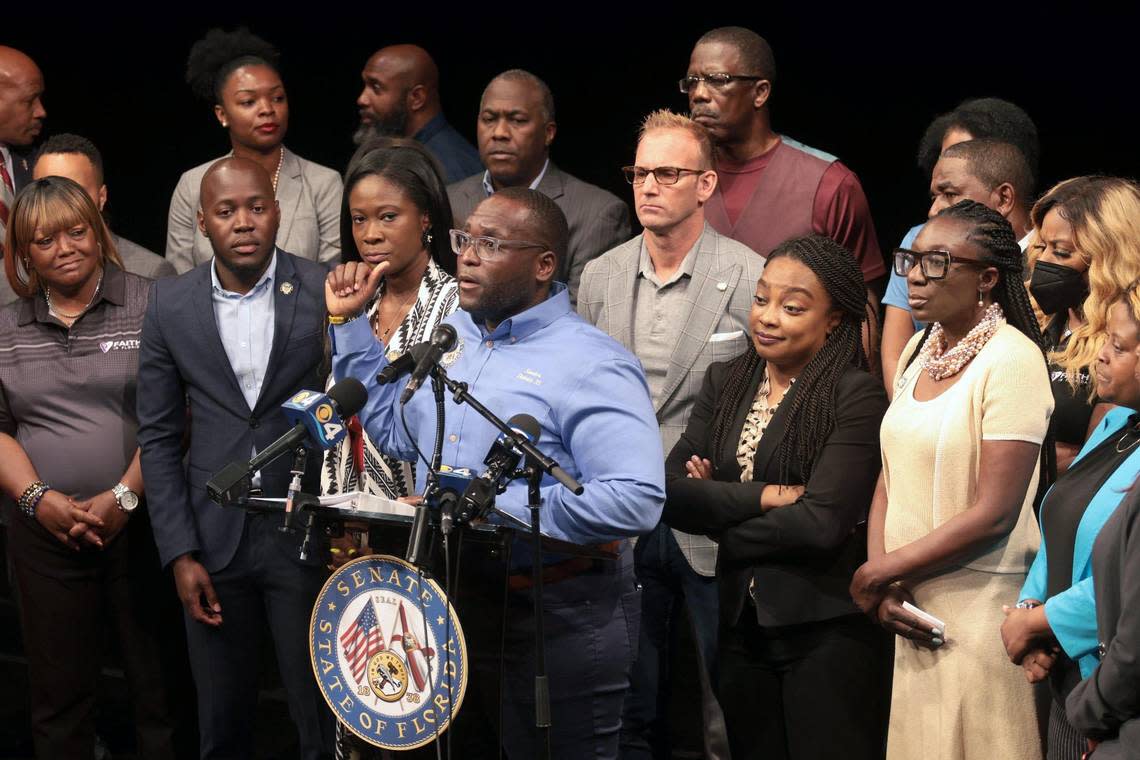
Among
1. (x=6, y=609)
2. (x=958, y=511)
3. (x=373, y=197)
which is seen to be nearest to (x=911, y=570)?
(x=958, y=511)

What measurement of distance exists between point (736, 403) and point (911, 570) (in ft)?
2.31

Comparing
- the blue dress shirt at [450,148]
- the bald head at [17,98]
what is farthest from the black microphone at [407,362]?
the bald head at [17,98]

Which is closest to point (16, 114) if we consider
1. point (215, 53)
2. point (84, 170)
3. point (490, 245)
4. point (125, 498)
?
point (84, 170)

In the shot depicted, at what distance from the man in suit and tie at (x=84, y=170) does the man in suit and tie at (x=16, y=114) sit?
0.78 feet

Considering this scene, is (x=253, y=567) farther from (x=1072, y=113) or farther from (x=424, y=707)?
(x=1072, y=113)

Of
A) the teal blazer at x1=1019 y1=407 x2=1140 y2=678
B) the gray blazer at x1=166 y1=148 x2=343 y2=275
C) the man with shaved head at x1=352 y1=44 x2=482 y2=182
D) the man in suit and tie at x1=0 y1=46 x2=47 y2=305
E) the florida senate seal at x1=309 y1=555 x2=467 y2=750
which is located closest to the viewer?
the florida senate seal at x1=309 y1=555 x2=467 y2=750

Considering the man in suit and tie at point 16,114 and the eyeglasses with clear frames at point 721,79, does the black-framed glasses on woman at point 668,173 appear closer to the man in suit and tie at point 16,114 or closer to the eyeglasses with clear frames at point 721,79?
the eyeglasses with clear frames at point 721,79

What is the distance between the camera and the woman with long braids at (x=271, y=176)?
5367 millimetres

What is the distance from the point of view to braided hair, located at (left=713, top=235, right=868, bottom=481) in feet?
12.6

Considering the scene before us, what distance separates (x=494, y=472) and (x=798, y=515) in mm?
1106

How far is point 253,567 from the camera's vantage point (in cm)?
427

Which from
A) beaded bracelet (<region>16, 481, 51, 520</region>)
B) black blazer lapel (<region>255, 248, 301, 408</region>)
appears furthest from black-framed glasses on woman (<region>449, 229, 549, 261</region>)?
beaded bracelet (<region>16, 481, 51, 520</region>)

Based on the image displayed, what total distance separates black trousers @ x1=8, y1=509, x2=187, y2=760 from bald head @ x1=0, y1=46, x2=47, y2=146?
1854 mm

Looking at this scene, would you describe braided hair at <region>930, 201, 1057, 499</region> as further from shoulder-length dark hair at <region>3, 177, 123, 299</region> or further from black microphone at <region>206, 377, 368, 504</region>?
shoulder-length dark hair at <region>3, 177, 123, 299</region>
